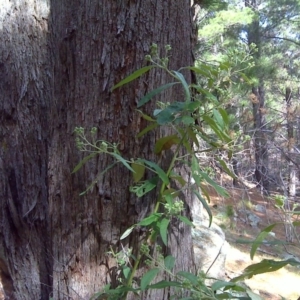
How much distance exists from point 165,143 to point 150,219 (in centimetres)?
23

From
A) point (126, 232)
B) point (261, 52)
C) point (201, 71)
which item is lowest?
point (126, 232)

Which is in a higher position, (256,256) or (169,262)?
(169,262)

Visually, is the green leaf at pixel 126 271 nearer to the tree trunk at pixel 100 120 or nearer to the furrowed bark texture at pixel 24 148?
the tree trunk at pixel 100 120

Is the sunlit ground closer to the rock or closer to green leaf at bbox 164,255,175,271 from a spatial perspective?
the rock

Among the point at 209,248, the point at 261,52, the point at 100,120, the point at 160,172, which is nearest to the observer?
the point at 160,172

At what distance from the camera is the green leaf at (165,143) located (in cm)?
112

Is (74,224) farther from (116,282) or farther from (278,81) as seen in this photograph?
(278,81)

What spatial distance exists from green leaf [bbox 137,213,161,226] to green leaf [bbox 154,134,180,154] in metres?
0.19

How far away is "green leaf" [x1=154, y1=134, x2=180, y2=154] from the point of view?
3.67ft

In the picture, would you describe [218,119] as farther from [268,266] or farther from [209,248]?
[209,248]

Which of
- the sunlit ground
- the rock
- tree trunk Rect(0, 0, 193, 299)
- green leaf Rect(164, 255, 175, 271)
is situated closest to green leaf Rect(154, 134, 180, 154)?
tree trunk Rect(0, 0, 193, 299)

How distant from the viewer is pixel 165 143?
1.13 m

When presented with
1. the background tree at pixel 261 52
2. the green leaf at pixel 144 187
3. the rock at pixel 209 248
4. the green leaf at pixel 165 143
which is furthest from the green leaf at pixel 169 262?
the background tree at pixel 261 52

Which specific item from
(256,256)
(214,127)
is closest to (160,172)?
(214,127)
